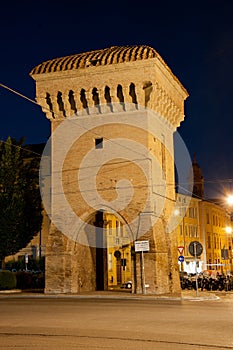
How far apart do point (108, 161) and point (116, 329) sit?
16.1 m

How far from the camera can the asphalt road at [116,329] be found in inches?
379

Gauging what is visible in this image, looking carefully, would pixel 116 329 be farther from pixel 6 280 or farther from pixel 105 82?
pixel 6 280

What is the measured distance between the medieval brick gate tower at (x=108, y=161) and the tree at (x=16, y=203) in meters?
5.94

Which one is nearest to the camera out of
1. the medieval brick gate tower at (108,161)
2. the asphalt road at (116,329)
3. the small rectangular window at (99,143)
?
the asphalt road at (116,329)

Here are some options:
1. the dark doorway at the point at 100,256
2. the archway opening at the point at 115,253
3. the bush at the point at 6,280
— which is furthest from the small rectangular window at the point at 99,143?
the bush at the point at 6,280

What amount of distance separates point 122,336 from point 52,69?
20.0 meters

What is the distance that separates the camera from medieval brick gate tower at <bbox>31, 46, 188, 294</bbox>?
26.1 m

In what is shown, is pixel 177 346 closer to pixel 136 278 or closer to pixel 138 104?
pixel 136 278

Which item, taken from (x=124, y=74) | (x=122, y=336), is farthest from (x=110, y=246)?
(x=122, y=336)

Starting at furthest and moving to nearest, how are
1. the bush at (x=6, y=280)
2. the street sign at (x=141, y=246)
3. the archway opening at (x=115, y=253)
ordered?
the bush at (x=6, y=280) → the archway opening at (x=115, y=253) → the street sign at (x=141, y=246)

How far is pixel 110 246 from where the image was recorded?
41.9 meters

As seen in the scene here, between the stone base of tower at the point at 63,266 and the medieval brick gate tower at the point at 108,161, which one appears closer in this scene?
the medieval brick gate tower at the point at 108,161

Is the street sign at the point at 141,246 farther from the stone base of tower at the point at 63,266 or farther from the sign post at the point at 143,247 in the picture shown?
the stone base of tower at the point at 63,266

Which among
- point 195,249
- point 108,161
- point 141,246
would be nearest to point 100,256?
point 141,246
